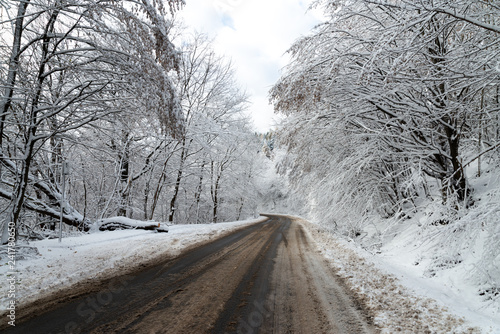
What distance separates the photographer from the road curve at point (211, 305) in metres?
2.56

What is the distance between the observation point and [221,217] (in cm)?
3036

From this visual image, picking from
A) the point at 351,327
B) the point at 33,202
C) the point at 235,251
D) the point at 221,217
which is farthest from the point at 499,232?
the point at 221,217

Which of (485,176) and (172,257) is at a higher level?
(485,176)

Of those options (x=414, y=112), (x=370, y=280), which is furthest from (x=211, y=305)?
(x=414, y=112)

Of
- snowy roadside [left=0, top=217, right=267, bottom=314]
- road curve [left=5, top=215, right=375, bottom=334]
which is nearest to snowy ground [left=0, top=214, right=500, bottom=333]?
snowy roadside [left=0, top=217, right=267, bottom=314]

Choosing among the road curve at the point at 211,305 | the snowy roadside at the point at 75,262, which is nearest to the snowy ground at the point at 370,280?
the snowy roadside at the point at 75,262

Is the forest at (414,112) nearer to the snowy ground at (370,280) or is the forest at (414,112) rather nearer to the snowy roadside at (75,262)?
the snowy ground at (370,280)

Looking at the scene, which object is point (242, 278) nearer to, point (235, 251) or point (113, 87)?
point (235, 251)

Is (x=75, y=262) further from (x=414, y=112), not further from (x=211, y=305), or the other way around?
(x=414, y=112)

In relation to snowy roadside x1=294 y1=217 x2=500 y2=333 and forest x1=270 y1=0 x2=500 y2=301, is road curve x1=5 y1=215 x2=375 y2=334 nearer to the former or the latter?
snowy roadside x1=294 y1=217 x2=500 y2=333

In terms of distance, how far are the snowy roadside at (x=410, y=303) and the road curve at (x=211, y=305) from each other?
274mm

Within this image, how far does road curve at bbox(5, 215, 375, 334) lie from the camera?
2562mm

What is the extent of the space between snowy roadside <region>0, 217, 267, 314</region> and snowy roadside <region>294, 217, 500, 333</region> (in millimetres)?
4233

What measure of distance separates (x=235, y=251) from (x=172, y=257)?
1839 millimetres
